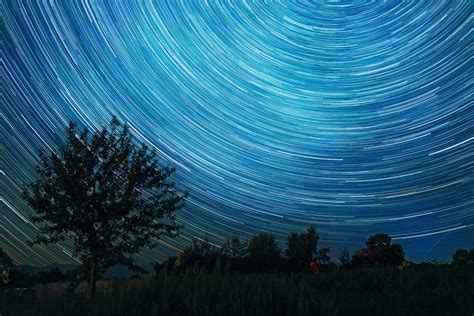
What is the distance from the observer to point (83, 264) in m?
21.8

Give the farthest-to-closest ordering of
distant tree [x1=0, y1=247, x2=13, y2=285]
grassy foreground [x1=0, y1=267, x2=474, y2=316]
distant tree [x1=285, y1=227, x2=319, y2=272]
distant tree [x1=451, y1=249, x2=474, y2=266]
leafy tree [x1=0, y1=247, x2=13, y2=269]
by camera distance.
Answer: distant tree [x1=285, y1=227, x2=319, y2=272], leafy tree [x1=0, y1=247, x2=13, y2=269], distant tree [x1=0, y1=247, x2=13, y2=285], distant tree [x1=451, y1=249, x2=474, y2=266], grassy foreground [x1=0, y1=267, x2=474, y2=316]

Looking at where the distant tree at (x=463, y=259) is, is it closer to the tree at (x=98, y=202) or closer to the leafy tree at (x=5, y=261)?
the tree at (x=98, y=202)

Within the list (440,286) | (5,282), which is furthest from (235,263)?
(440,286)

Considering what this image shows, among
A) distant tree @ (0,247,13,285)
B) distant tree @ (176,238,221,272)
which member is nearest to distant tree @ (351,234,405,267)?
distant tree @ (176,238,221,272)

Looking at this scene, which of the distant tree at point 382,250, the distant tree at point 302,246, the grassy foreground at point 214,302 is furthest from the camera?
the distant tree at point 302,246

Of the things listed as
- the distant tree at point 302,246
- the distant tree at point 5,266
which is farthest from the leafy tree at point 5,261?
the distant tree at point 302,246

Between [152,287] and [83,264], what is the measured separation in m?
17.9

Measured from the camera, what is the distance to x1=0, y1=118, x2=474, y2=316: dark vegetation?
4723 millimetres

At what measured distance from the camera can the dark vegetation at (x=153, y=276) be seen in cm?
472

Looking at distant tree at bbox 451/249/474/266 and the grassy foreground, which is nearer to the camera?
the grassy foreground

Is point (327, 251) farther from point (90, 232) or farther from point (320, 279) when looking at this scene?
point (320, 279)

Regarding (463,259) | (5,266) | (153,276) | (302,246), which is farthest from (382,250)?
(153,276)

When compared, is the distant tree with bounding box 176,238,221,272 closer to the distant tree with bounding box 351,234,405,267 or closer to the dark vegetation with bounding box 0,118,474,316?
the dark vegetation with bounding box 0,118,474,316

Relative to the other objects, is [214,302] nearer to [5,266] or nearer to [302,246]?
[5,266]
